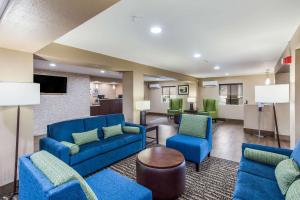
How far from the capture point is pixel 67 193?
98 cm

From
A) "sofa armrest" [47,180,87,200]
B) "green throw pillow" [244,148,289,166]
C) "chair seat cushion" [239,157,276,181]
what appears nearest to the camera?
"sofa armrest" [47,180,87,200]

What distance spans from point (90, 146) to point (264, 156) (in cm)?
269

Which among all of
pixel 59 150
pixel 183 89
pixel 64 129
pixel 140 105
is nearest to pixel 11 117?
pixel 64 129

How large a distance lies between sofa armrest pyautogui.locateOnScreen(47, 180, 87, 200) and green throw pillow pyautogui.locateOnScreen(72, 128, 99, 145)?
2.05m

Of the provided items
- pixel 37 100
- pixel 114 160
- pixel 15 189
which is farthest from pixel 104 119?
Result: pixel 15 189

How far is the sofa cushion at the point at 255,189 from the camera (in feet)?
4.65

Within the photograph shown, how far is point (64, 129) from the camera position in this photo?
2.90m

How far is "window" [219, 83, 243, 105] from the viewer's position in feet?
26.7

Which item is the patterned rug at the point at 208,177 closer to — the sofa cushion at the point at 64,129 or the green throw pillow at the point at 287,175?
the green throw pillow at the point at 287,175

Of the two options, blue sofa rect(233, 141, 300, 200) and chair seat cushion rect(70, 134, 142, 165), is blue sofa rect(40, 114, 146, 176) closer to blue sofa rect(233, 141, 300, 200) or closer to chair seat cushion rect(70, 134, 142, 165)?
chair seat cushion rect(70, 134, 142, 165)

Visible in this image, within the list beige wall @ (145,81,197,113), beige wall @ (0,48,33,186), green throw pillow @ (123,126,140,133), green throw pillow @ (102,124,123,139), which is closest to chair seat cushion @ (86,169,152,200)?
green throw pillow @ (102,124,123,139)

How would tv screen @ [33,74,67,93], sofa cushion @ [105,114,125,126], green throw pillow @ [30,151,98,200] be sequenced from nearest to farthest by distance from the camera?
green throw pillow @ [30,151,98,200]
sofa cushion @ [105,114,125,126]
tv screen @ [33,74,67,93]

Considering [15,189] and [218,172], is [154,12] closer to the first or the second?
[218,172]

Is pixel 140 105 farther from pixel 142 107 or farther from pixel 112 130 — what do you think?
pixel 112 130
